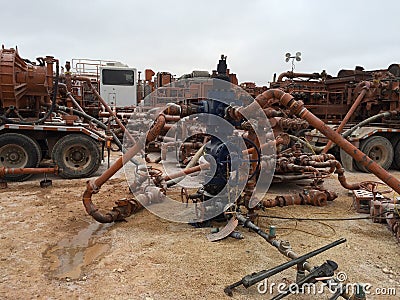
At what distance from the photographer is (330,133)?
12.8 ft

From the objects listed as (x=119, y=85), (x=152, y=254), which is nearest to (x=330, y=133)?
(x=152, y=254)

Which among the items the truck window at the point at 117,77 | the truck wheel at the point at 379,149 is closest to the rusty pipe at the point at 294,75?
the truck wheel at the point at 379,149

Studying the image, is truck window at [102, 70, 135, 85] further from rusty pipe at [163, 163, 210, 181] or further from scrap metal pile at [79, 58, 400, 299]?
scrap metal pile at [79, 58, 400, 299]

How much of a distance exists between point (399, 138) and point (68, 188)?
7.65 metres

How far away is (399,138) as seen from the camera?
8633 mm

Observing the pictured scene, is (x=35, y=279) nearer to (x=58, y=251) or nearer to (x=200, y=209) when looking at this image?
(x=58, y=251)

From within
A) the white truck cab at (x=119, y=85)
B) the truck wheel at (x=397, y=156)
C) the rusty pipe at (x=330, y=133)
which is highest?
the white truck cab at (x=119, y=85)

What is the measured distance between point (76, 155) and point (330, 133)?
5.15 meters

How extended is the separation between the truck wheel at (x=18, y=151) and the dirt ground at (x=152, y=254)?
1.94m

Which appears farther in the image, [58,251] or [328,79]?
[328,79]

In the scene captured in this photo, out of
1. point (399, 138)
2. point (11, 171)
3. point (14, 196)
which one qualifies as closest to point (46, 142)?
point (11, 171)

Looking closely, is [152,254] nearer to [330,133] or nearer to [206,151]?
[206,151]

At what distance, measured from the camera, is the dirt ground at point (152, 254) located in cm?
287

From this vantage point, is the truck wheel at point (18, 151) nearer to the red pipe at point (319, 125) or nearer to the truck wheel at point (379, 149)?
the red pipe at point (319, 125)
